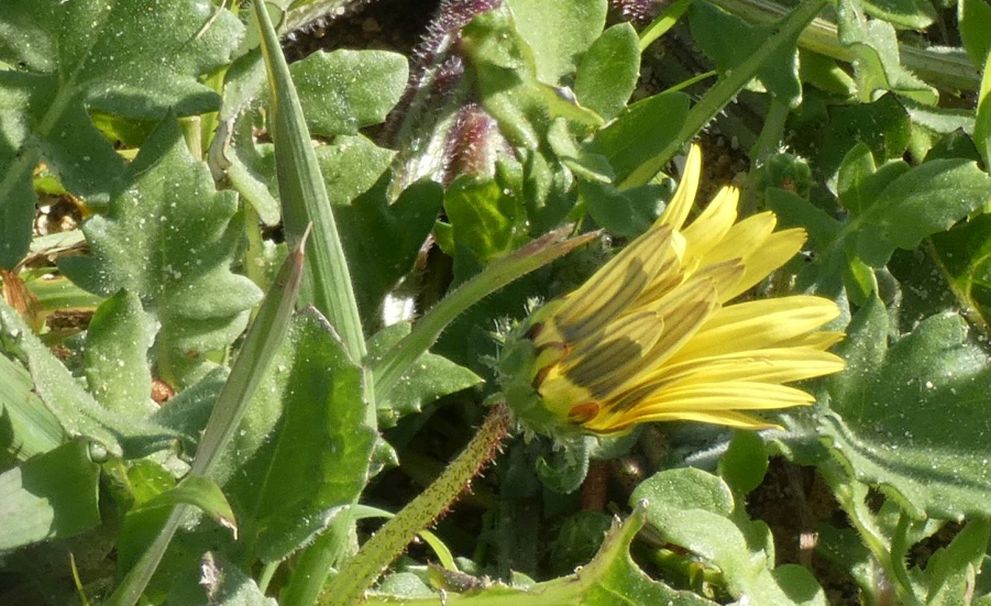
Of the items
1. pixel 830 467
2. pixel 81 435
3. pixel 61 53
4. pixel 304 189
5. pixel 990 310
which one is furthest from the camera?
pixel 990 310

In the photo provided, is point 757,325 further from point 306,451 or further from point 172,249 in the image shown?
point 172,249

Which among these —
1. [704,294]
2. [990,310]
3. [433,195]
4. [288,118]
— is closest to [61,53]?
[288,118]

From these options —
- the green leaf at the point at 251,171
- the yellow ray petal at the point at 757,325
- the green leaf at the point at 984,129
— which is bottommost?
the green leaf at the point at 984,129

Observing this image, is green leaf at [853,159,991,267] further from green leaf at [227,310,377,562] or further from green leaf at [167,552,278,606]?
green leaf at [167,552,278,606]

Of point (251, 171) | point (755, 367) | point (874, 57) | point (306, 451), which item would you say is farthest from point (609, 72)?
point (306, 451)

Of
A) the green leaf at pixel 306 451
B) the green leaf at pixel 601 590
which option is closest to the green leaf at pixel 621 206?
the green leaf at pixel 601 590

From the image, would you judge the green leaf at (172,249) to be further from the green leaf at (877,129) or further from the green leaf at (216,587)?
the green leaf at (877,129)

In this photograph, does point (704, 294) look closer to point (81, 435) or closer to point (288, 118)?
point (288, 118)

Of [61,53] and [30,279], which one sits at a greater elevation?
[61,53]
